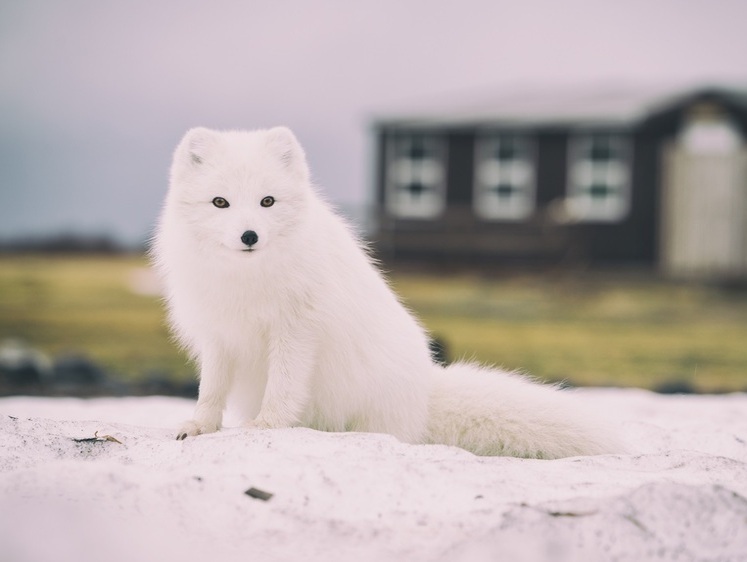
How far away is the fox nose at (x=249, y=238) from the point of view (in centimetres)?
298

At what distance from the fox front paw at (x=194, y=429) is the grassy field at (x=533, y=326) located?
3.48 metres

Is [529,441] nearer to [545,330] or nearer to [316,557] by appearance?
[316,557]

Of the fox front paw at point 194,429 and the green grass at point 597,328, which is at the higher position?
the fox front paw at point 194,429

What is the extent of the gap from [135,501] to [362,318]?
1262 millimetres

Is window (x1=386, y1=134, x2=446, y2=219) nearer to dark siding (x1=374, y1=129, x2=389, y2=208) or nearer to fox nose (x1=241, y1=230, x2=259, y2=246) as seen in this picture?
dark siding (x1=374, y1=129, x2=389, y2=208)

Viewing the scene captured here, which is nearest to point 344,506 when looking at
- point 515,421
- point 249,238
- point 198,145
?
point 249,238

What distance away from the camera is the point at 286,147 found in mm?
3271

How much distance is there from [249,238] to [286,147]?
0.49 meters

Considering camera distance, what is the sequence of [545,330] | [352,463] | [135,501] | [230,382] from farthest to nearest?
1. [545,330]
2. [230,382]
3. [352,463]
4. [135,501]

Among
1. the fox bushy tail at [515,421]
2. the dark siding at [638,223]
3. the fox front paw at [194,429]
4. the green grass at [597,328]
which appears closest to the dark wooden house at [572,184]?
the dark siding at [638,223]

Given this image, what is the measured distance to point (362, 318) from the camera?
3.43 metres

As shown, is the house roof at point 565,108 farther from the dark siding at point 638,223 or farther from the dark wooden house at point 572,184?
the dark siding at point 638,223

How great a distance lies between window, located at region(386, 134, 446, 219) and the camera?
20.5 metres

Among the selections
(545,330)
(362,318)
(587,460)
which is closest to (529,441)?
(587,460)
